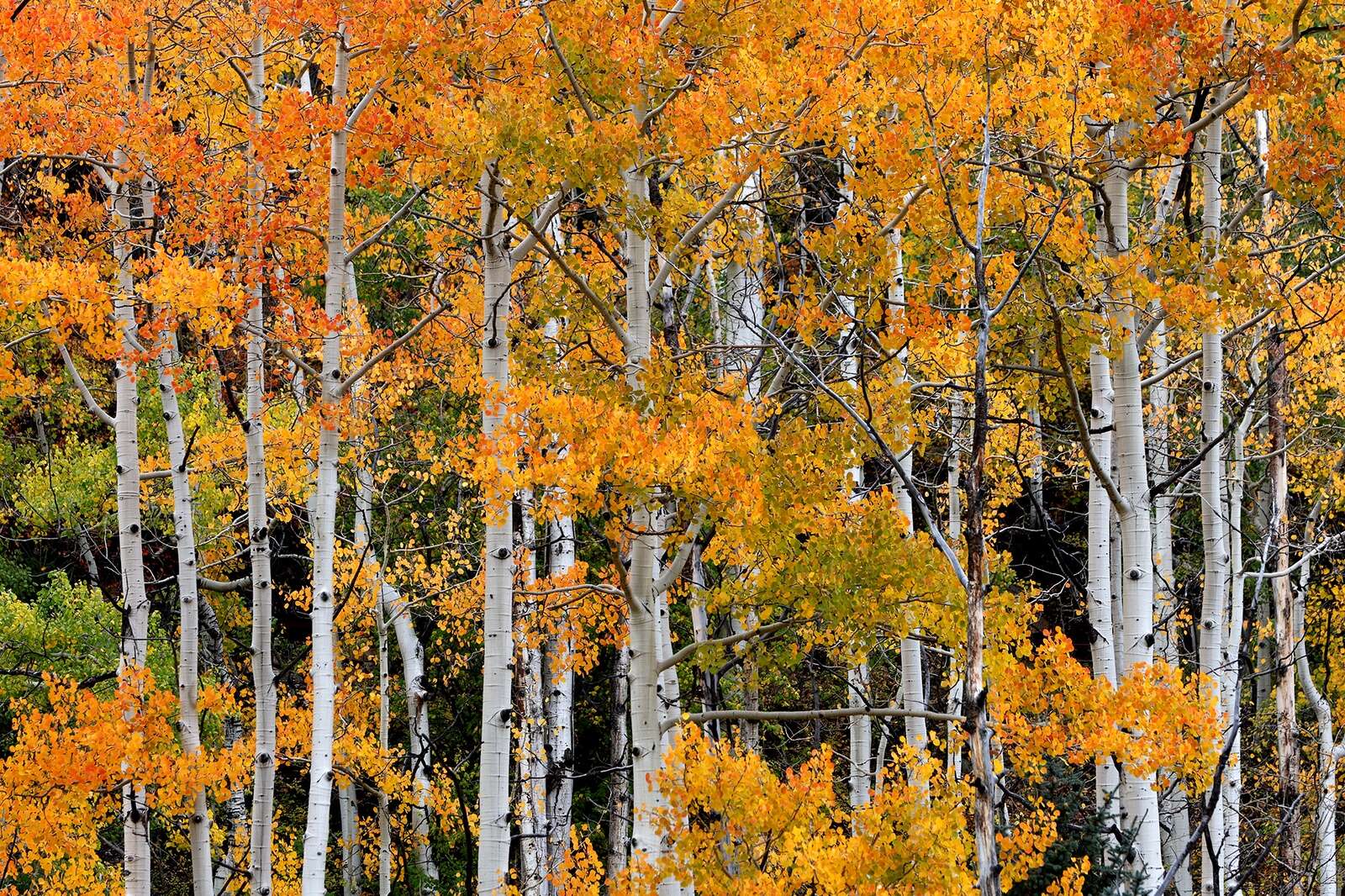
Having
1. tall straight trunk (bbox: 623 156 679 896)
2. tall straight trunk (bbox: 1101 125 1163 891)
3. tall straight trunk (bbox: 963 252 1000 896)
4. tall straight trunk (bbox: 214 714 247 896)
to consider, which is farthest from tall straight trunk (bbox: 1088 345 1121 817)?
tall straight trunk (bbox: 214 714 247 896)

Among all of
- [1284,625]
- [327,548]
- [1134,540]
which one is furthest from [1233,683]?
[327,548]

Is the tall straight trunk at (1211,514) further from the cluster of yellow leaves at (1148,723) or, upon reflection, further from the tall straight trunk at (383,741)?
the tall straight trunk at (383,741)

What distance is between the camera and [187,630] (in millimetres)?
8836

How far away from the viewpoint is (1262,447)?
13.5 m

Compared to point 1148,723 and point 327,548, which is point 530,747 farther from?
point 1148,723

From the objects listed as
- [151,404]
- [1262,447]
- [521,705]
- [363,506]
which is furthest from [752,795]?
[151,404]

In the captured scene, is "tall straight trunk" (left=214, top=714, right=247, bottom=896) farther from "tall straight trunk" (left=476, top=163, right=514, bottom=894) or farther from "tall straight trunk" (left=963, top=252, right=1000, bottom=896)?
"tall straight trunk" (left=963, top=252, right=1000, bottom=896)

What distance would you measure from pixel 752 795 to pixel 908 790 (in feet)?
3.00

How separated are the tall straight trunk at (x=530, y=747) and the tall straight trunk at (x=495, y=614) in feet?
9.87

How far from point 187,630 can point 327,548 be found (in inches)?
52.2

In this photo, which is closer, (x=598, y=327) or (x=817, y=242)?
(x=817, y=242)

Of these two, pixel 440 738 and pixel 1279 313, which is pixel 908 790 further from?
pixel 440 738

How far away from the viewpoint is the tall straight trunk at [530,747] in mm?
10477

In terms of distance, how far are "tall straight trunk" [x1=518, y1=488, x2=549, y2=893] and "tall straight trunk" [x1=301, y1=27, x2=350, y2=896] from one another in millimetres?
2175
